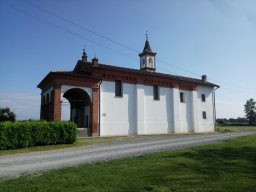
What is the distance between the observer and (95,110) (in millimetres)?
25875

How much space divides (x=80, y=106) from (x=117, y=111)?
4.79 m

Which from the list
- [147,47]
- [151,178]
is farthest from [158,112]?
[151,178]

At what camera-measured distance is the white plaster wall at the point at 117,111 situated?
1054 inches

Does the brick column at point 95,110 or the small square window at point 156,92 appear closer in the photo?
the brick column at point 95,110

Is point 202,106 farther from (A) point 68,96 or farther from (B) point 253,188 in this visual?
(B) point 253,188

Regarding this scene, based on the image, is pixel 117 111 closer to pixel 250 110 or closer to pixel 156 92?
pixel 156 92

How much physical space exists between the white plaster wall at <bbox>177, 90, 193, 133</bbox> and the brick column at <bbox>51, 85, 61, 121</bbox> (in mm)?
16839

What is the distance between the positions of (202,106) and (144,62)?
1253 centimetres

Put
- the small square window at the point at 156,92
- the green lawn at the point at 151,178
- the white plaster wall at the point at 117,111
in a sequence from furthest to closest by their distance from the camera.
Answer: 1. the small square window at the point at 156,92
2. the white plaster wall at the point at 117,111
3. the green lawn at the point at 151,178

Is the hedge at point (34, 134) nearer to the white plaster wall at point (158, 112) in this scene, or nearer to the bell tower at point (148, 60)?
the white plaster wall at point (158, 112)

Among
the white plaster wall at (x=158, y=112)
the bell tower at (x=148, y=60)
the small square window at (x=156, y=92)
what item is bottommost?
the white plaster wall at (x=158, y=112)

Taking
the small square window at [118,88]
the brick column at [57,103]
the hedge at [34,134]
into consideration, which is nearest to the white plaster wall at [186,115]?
the small square window at [118,88]

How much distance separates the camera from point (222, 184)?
6.00 metres

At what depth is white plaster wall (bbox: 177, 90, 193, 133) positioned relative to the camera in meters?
34.0
